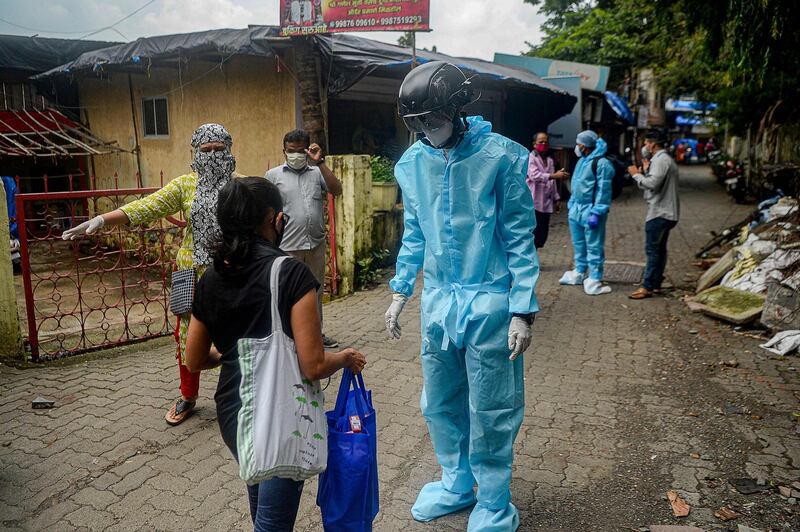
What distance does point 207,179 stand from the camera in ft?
11.8

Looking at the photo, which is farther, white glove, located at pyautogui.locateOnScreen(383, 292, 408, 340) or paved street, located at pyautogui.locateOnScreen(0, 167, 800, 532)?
paved street, located at pyautogui.locateOnScreen(0, 167, 800, 532)

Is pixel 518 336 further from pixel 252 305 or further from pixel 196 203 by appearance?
pixel 196 203

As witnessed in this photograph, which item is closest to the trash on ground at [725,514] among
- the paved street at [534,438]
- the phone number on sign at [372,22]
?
the paved street at [534,438]

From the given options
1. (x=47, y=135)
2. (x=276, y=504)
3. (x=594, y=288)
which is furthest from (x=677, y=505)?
(x=47, y=135)

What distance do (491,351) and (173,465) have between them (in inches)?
80.6

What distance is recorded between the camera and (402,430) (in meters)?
3.89

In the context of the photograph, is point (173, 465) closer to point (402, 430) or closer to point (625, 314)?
point (402, 430)

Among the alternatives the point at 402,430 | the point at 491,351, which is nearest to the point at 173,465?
the point at 402,430

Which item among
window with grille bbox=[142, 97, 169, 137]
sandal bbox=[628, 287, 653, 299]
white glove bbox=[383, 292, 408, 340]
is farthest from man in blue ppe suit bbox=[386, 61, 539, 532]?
window with grille bbox=[142, 97, 169, 137]

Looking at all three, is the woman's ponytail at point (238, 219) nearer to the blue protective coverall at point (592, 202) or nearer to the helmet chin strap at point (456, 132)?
the helmet chin strap at point (456, 132)

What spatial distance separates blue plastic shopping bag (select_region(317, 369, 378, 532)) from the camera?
218 cm

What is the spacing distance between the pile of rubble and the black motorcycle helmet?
14.3 feet

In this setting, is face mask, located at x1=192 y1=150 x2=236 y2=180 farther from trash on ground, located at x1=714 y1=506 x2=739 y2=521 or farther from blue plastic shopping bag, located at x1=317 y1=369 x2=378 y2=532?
trash on ground, located at x1=714 y1=506 x2=739 y2=521

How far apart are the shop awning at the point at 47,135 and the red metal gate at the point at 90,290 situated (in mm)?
1069
